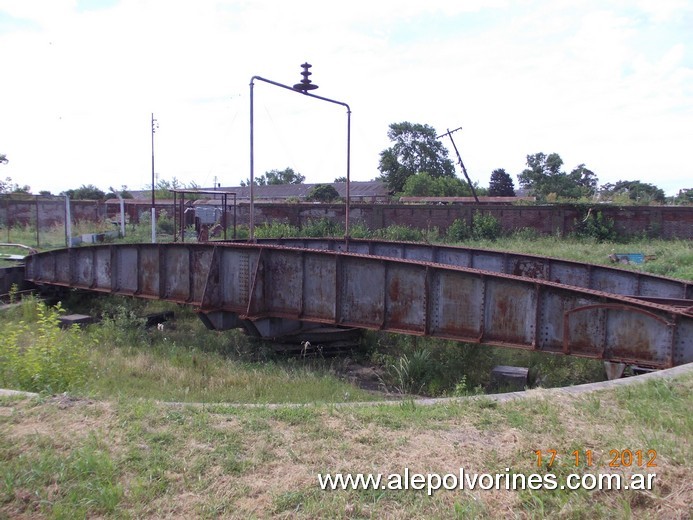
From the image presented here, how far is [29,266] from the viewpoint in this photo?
16.8 m

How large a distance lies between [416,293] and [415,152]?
62100 millimetres

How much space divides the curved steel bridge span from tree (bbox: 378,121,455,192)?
179 feet

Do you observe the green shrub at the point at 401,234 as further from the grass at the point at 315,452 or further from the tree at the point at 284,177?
the tree at the point at 284,177

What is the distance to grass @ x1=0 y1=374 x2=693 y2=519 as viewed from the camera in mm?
3822

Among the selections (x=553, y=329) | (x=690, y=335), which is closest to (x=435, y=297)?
(x=553, y=329)

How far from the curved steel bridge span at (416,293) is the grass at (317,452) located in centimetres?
244

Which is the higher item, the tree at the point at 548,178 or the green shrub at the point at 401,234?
the tree at the point at 548,178

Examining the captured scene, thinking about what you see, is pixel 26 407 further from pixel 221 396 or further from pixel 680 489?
pixel 680 489

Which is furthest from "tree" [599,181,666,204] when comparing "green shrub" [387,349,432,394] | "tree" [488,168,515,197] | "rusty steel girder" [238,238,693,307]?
"green shrub" [387,349,432,394]

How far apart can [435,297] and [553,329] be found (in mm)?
1954

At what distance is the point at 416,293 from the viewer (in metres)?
10.0

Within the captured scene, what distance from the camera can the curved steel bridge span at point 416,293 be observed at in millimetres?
8281
